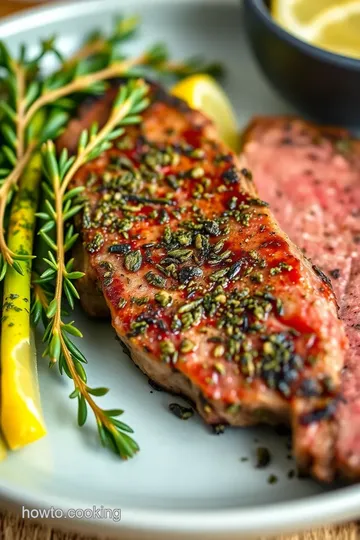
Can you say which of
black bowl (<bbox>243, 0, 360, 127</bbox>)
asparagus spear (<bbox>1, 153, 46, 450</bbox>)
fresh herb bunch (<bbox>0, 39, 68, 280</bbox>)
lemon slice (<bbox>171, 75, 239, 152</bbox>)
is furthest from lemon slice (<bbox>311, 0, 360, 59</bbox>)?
asparagus spear (<bbox>1, 153, 46, 450</bbox>)

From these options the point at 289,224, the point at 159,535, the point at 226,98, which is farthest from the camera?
the point at 226,98

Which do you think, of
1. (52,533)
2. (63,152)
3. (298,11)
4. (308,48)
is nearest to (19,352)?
(52,533)

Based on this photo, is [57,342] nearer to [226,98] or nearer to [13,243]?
[13,243]

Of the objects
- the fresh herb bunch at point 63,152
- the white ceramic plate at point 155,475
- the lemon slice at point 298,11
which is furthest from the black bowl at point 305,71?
the white ceramic plate at point 155,475

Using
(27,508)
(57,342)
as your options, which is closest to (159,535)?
(27,508)

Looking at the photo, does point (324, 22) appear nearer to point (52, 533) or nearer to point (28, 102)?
point (28, 102)

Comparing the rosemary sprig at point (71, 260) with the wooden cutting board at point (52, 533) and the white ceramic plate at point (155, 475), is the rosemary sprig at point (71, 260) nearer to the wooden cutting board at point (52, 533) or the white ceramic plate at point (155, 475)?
the white ceramic plate at point (155, 475)
